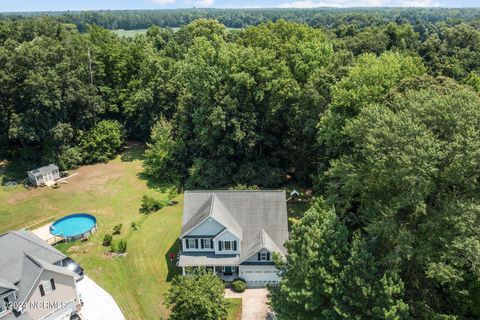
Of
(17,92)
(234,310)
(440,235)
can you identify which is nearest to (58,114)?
(17,92)

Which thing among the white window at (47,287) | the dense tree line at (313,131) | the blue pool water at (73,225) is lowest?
the blue pool water at (73,225)

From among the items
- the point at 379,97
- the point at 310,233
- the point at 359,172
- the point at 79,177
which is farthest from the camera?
the point at 79,177

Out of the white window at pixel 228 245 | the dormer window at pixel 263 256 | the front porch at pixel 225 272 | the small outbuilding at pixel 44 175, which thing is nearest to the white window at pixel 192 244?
the front porch at pixel 225 272

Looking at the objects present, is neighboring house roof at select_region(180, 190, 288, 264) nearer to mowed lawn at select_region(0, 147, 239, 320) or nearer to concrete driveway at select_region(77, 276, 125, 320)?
mowed lawn at select_region(0, 147, 239, 320)

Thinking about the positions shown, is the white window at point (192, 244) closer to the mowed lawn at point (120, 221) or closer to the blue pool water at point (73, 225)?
the mowed lawn at point (120, 221)

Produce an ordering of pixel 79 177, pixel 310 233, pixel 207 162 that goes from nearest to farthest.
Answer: pixel 310 233 < pixel 207 162 < pixel 79 177

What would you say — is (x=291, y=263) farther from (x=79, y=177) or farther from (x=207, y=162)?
(x=79, y=177)

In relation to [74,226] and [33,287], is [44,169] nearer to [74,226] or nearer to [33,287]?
[74,226]
